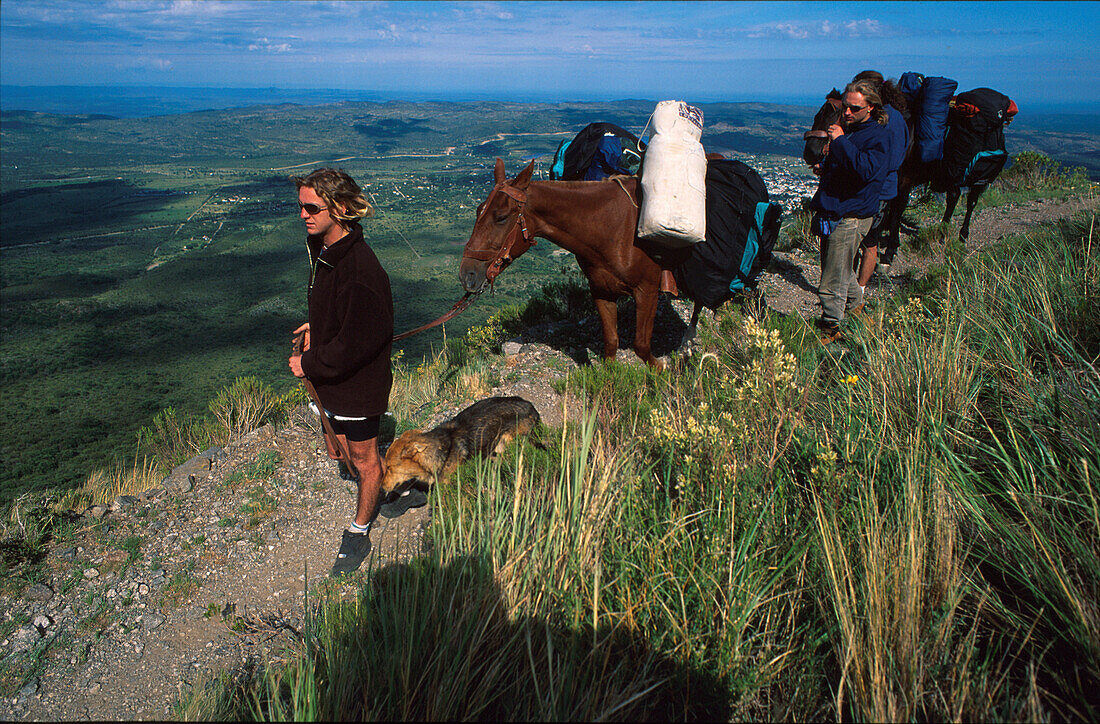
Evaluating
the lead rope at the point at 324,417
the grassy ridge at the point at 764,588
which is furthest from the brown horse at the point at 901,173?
the lead rope at the point at 324,417

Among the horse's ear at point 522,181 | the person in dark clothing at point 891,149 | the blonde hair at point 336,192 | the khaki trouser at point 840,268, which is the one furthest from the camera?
the khaki trouser at point 840,268

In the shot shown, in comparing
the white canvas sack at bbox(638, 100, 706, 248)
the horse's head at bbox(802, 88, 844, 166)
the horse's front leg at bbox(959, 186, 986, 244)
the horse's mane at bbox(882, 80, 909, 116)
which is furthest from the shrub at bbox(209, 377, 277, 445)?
the horse's front leg at bbox(959, 186, 986, 244)

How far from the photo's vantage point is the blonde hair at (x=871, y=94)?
14.6ft

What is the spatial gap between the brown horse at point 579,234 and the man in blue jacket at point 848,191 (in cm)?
165

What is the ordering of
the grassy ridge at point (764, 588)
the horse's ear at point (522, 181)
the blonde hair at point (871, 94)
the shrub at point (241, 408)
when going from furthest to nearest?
the shrub at point (241, 408) → the blonde hair at point (871, 94) → the horse's ear at point (522, 181) → the grassy ridge at point (764, 588)

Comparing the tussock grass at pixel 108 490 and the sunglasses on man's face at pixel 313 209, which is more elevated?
the sunglasses on man's face at pixel 313 209

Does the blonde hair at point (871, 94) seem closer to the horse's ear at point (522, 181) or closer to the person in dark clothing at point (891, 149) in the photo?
the person in dark clothing at point (891, 149)

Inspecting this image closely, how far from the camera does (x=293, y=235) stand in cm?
4725

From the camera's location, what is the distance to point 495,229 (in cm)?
417

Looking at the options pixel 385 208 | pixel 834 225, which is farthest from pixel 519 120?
pixel 834 225

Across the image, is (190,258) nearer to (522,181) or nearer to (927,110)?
(522,181)

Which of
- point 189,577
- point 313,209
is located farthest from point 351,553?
point 313,209

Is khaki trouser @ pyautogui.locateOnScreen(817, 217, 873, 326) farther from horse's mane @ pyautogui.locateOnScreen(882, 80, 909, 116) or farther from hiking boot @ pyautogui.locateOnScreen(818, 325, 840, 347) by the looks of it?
horse's mane @ pyautogui.locateOnScreen(882, 80, 909, 116)

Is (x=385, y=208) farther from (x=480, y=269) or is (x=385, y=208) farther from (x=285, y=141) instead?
(x=285, y=141)
